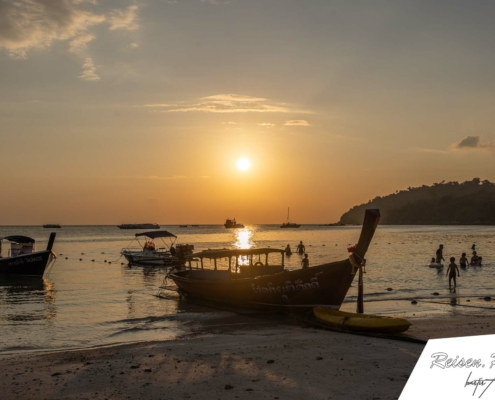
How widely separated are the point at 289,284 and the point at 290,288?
174 millimetres

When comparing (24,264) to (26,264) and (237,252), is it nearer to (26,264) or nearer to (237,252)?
(26,264)

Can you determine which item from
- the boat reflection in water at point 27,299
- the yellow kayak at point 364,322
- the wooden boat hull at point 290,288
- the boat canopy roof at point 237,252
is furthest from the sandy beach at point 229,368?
the boat reflection in water at point 27,299

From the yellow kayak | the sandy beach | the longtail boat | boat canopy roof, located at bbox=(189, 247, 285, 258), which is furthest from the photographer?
boat canopy roof, located at bbox=(189, 247, 285, 258)

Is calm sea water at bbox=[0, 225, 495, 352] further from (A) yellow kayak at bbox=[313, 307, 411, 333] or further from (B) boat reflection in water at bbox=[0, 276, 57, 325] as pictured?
(A) yellow kayak at bbox=[313, 307, 411, 333]

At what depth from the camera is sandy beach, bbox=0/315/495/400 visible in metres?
10.6

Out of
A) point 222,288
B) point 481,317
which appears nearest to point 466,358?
point 481,317

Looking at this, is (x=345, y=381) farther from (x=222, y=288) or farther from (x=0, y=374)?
(x=222, y=288)

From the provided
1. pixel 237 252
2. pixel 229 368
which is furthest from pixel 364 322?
pixel 237 252

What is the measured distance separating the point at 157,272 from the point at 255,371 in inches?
1445

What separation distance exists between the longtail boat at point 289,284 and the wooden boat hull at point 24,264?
21347 mm

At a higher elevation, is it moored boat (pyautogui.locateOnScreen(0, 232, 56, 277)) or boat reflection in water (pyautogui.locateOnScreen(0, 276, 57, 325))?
moored boat (pyautogui.locateOnScreen(0, 232, 56, 277))

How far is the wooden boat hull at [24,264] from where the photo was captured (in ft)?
134

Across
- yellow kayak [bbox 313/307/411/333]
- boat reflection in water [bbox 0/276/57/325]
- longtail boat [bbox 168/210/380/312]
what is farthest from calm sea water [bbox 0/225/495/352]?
yellow kayak [bbox 313/307/411/333]

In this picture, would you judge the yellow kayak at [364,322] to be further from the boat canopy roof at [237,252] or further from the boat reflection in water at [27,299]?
the boat reflection in water at [27,299]
